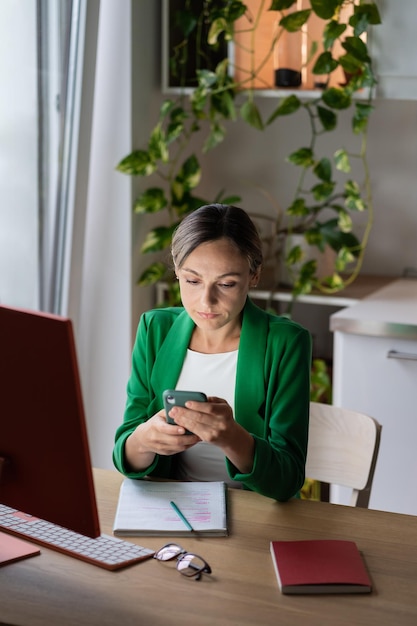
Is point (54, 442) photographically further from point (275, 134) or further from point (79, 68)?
point (275, 134)

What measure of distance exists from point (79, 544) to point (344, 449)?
2.32ft

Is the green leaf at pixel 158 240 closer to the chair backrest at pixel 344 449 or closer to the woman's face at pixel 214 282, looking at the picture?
the chair backrest at pixel 344 449

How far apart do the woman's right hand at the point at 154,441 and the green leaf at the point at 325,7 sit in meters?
1.48

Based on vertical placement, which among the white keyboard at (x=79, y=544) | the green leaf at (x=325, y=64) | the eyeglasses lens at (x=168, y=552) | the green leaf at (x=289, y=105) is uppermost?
the green leaf at (x=325, y=64)

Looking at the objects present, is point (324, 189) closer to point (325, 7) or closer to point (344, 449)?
point (325, 7)

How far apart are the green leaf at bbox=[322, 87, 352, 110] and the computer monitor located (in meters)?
1.70

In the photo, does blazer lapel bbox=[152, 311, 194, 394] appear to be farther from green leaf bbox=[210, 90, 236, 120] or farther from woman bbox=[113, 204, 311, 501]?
green leaf bbox=[210, 90, 236, 120]

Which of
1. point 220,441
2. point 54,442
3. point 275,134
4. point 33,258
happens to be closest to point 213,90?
point 275,134

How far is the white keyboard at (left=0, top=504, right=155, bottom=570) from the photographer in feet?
4.75

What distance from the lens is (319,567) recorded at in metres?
1.41

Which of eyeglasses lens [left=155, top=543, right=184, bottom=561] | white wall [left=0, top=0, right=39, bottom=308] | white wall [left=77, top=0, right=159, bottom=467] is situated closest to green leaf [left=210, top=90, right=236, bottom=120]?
white wall [left=77, top=0, right=159, bottom=467]

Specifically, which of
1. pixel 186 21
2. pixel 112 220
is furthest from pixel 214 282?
pixel 186 21

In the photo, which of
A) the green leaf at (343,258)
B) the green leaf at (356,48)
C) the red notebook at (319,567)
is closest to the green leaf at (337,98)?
the green leaf at (356,48)

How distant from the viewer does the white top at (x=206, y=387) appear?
1825mm
